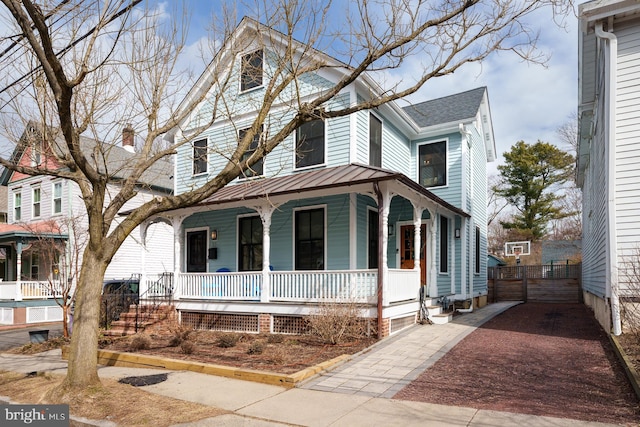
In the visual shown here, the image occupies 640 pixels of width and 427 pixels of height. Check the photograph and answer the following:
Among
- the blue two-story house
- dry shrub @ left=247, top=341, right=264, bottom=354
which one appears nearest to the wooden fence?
the blue two-story house

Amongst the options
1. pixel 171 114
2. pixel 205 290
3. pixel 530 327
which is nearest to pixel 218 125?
pixel 205 290

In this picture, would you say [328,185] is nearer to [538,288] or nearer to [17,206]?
[538,288]

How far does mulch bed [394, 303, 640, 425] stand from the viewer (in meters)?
5.32

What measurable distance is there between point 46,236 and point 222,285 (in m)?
9.58

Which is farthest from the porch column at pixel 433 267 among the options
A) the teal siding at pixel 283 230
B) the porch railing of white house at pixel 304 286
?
the teal siding at pixel 283 230

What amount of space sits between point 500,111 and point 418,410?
1683 centimetres

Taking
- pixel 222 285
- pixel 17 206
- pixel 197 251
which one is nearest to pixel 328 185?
pixel 222 285

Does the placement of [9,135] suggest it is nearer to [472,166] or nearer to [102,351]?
[102,351]

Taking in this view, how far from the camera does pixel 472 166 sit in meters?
16.1

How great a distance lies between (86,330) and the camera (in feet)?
21.3

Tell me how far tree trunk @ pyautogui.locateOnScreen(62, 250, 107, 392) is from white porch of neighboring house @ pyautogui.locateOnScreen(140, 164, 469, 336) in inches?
142

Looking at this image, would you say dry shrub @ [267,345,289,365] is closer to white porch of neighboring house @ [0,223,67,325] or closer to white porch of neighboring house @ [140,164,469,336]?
white porch of neighboring house @ [140,164,469,336]

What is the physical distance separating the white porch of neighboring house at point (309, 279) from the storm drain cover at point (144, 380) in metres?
3.69

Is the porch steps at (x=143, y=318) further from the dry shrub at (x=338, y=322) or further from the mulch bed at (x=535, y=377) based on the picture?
the mulch bed at (x=535, y=377)
